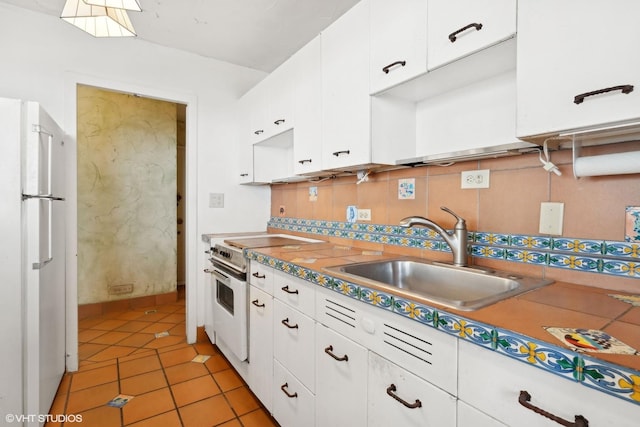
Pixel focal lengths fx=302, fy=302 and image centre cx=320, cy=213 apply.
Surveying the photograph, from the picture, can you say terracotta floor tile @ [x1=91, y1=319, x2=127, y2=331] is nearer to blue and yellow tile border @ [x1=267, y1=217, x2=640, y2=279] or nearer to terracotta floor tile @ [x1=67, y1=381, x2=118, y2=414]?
terracotta floor tile @ [x1=67, y1=381, x2=118, y2=414]

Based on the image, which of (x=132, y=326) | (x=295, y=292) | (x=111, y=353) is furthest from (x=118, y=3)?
(x=132, y=326)

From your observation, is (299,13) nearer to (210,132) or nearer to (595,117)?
(210,132)

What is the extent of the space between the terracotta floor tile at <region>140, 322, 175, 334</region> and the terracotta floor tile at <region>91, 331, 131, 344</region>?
0.15 meters

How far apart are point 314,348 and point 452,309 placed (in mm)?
713

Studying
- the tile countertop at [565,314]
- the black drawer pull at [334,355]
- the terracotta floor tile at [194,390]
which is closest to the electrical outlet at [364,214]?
the black drawer pull at [334,355]

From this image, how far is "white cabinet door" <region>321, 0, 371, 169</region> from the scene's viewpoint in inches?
57.9

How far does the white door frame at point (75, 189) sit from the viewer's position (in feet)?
7.04

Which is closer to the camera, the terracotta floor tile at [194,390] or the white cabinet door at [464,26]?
the white cabinet door at [464,26]

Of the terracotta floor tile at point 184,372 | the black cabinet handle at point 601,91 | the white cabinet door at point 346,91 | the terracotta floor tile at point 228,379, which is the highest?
the white cabinet door at point 346,91

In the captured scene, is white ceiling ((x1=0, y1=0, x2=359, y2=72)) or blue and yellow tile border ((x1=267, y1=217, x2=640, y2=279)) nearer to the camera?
blue and yellow tile border ((x1=267, y1=217, x2=640, y2=279))

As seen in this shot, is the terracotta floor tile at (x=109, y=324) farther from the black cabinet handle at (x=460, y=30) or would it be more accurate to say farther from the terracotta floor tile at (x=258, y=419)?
the black cabinet handle at (x=460, y=30)

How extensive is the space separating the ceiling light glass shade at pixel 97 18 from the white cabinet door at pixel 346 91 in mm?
969

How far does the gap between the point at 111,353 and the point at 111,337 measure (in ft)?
1.09

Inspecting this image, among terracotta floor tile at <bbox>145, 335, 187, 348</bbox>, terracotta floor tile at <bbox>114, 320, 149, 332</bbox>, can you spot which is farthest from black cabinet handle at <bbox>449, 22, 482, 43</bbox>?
terracotta floor tile at <bbox>114, 320, 149, 332</bbox>
